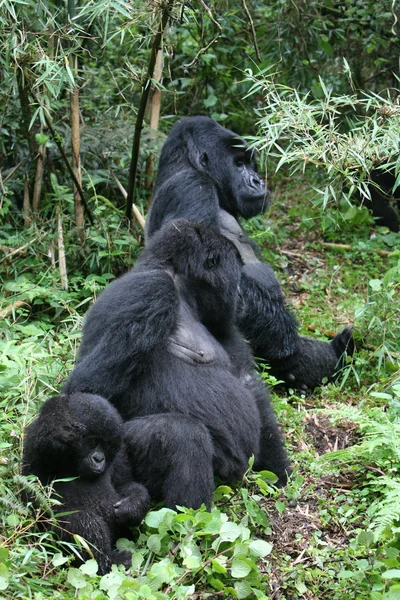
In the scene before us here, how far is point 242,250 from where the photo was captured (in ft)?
18.8

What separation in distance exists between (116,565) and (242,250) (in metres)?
3.01

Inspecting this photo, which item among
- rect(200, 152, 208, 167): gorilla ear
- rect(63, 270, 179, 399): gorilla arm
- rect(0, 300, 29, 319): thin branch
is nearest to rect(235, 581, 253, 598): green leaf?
rect(63, 270, 179, 399): gorilla arm

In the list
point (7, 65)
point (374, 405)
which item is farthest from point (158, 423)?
point (7, 65)

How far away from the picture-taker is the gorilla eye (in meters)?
4.00

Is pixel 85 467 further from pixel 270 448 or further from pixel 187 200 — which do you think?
pixel 187 200

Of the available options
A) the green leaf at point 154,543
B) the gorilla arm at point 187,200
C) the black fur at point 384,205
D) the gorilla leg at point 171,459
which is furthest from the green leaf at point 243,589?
the black fur at point 384,205

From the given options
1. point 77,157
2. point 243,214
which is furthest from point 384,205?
point 77,157

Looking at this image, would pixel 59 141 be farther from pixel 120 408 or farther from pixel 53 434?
pixel 53 434

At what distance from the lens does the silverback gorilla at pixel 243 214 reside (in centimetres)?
545

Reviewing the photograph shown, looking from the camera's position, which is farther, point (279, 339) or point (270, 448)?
point (279, 339)

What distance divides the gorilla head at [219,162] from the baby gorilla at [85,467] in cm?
270

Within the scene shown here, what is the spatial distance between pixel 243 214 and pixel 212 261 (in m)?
1.82

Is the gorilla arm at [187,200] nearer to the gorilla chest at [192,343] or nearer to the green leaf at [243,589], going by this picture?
the gorilla chest at [192,343]

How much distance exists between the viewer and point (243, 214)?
577 centimetres
